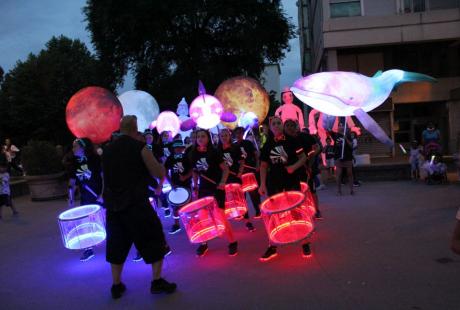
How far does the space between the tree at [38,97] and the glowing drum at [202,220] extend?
1452 inches

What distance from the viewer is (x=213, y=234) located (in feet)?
19.6

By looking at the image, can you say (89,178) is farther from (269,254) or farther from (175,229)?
(269,254)

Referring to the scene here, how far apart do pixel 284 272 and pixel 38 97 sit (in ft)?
134

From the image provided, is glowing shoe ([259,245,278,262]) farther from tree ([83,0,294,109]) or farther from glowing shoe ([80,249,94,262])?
tree ([83,0,294,109])

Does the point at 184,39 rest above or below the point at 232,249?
above

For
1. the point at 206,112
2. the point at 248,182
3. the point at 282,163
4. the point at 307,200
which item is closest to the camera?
the point at 307,200

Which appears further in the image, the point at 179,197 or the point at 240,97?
the point at 240,97

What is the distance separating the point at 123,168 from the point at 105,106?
420cm

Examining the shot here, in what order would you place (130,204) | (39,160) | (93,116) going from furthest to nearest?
(39,160) < (93,116) < (130,204)

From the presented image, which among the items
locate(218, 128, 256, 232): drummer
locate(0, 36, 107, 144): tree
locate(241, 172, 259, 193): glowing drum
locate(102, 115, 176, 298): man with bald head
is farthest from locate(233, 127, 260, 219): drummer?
locate(0, 36, 107, 144): tree

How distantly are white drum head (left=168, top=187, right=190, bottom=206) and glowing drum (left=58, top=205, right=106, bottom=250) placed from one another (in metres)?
1.25

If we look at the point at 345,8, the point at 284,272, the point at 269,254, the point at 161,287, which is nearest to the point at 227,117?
the point at 269,254

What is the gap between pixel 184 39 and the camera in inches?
1006

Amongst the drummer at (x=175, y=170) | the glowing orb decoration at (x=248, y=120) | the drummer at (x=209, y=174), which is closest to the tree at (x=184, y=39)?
the glowing orb decoration at (x=248, y=120)
